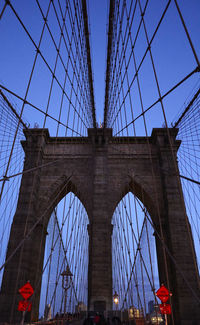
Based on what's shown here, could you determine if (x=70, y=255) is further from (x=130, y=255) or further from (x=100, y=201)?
(x=130, y=255)

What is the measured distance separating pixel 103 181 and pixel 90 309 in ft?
22.8

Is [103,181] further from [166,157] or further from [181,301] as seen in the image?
[181,301]

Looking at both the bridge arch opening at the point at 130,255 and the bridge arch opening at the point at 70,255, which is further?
the bridge arch opening at the point at 70,255

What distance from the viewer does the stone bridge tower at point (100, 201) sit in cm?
1277

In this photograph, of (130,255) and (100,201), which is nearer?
(100,201)

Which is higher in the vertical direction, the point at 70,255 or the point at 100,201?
the point at 100,201

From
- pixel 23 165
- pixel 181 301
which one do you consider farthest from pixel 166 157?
pixel 23 165

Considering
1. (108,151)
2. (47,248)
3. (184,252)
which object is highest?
(108,151)

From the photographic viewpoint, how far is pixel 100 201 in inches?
599

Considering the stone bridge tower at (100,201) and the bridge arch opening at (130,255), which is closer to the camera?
the bridge arch opening at (130,255)

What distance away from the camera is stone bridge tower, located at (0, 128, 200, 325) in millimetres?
12766

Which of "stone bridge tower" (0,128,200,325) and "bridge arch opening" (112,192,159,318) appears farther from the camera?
"stone bridge tower" (0,128,200,325)

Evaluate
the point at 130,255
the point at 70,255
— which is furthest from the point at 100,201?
the point at 130,255

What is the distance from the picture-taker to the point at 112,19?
11648mm
